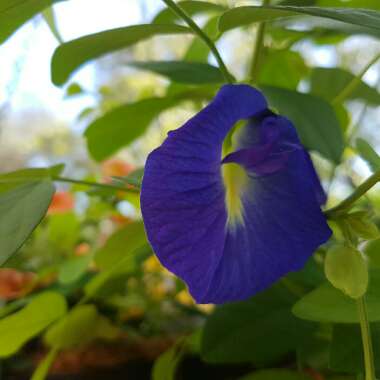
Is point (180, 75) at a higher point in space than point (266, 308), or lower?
higher

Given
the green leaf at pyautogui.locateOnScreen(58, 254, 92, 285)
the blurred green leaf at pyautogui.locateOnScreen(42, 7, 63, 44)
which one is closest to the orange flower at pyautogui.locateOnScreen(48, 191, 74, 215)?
the green leaf at pyautogui.locateOnScreen(58, 254, 92, 285)

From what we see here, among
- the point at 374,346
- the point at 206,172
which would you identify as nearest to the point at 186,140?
the point at 206,172

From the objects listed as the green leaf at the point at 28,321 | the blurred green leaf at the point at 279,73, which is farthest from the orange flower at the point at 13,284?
the blurred green leaf at the point at 279,73

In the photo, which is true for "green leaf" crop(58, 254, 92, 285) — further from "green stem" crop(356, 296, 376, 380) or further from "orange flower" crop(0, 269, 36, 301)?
"green stem" crop(356, 296, 376, 380)

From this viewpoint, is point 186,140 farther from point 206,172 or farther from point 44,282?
point 44,282

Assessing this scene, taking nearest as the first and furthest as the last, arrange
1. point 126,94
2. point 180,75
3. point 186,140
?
point 186,140
point 180,75
point 126,94

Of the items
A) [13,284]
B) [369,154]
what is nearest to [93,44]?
[369,154]

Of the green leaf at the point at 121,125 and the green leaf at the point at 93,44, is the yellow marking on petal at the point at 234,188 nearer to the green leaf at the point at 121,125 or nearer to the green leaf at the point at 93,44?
the green leaf at the point at 93,44
